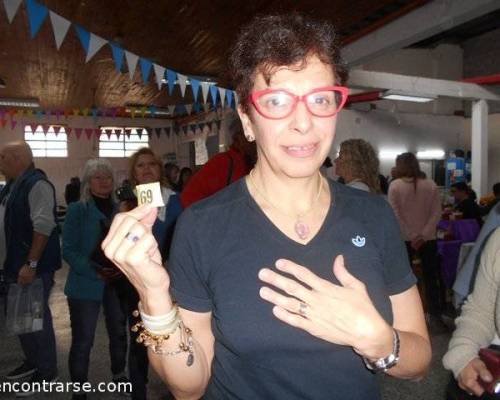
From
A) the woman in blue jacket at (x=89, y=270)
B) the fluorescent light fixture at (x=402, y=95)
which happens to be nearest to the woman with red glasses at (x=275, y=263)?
the woman in blue jacket at (x=89, y=270)

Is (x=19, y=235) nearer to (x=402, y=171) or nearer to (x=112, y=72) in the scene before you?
(x=402, y=171)

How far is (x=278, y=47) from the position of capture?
3.46 feet

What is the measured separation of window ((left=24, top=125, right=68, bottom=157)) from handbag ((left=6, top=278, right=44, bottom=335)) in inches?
507

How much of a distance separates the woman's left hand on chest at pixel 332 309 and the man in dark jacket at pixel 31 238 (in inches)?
106

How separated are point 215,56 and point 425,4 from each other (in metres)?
3.45

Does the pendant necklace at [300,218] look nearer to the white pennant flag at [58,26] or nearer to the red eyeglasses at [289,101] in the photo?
the red eyeglasses at [289,101]

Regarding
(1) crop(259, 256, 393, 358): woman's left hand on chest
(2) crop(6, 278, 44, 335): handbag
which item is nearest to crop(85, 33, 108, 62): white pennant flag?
(2) crop(6, 278, 44, 335): handbag

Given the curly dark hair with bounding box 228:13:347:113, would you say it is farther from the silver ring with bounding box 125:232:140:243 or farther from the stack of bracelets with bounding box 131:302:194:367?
the stack of bracelets with bounding box 131:302:194:367

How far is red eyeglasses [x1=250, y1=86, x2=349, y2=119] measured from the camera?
103 cm

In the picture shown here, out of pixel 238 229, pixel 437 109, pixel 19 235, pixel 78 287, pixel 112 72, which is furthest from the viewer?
pixel 437 109

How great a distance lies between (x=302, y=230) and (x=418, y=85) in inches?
309

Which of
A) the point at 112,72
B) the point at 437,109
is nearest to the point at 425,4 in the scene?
the point at 112,72

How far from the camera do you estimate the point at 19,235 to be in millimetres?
3109

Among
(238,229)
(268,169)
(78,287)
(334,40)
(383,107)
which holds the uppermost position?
(383,107)
